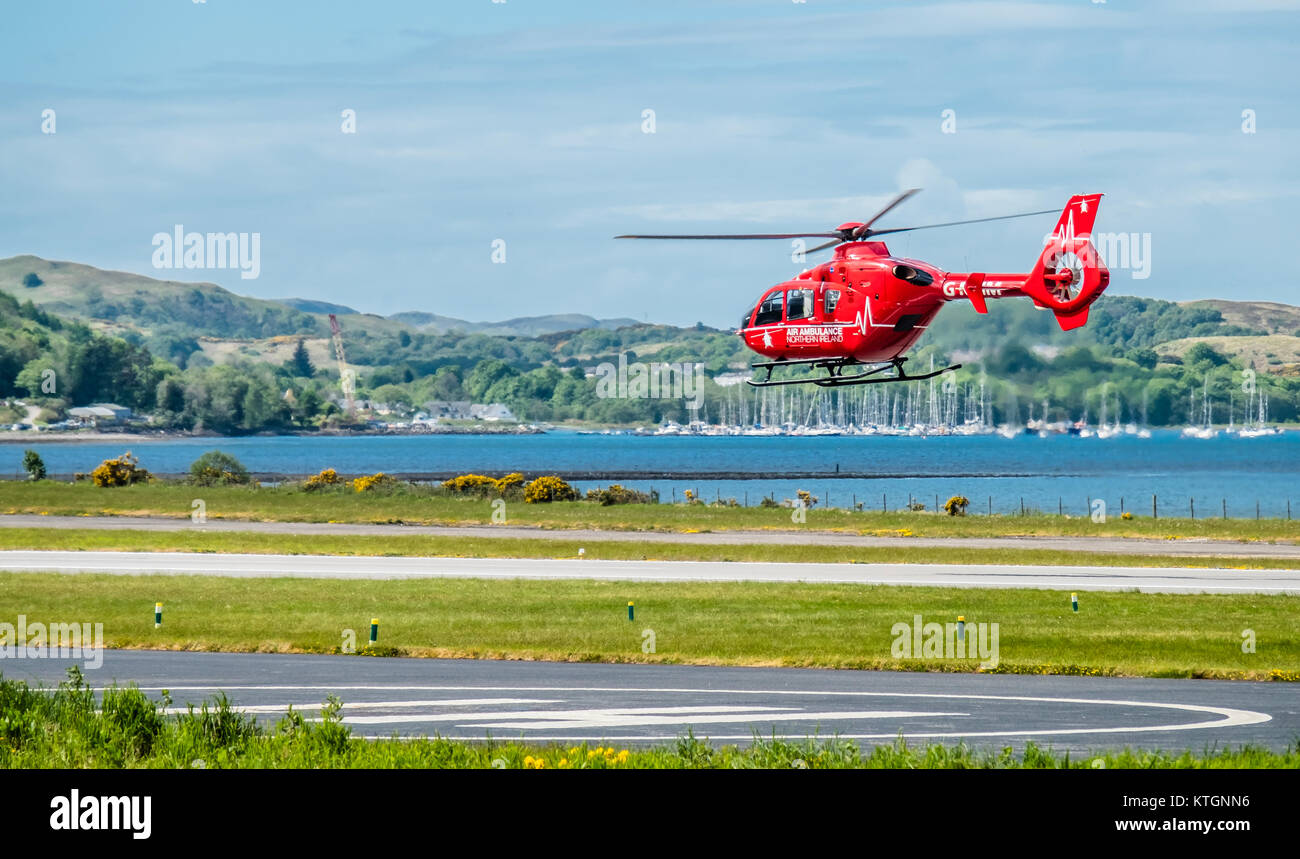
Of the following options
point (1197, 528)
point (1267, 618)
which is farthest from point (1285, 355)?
point (1267, 618)

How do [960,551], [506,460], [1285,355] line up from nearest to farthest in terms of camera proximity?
[960,551] < [1285,355] < [506,460]

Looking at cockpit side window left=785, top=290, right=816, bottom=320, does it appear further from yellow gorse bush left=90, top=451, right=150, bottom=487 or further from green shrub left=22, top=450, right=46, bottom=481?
green shrub left=22, top=450, right=46, bottom=481

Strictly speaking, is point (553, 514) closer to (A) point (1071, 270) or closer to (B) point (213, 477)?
(B) point (213, 477)

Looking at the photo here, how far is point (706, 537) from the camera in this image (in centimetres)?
6369

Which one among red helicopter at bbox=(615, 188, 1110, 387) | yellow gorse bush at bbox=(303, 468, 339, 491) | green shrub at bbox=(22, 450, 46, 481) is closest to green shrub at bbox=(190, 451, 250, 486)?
yellow gorse bush at bbox=(303, 468, 339, 491)

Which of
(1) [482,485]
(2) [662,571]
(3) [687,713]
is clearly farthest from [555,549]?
(3) [687,713]

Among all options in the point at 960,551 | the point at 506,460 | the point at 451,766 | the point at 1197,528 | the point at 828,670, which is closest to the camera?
the point at 451,766

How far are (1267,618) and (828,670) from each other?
49.1 feet

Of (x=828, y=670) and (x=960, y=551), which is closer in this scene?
(x=828, y=670)

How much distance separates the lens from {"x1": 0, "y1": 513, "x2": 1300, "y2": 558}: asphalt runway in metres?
58.8

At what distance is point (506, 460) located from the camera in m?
199

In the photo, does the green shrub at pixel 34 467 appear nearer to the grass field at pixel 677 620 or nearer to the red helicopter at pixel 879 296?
the grass field at pixel 677 620

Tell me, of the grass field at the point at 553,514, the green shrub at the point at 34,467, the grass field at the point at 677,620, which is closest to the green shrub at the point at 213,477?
the grass field at the point at 553,514
